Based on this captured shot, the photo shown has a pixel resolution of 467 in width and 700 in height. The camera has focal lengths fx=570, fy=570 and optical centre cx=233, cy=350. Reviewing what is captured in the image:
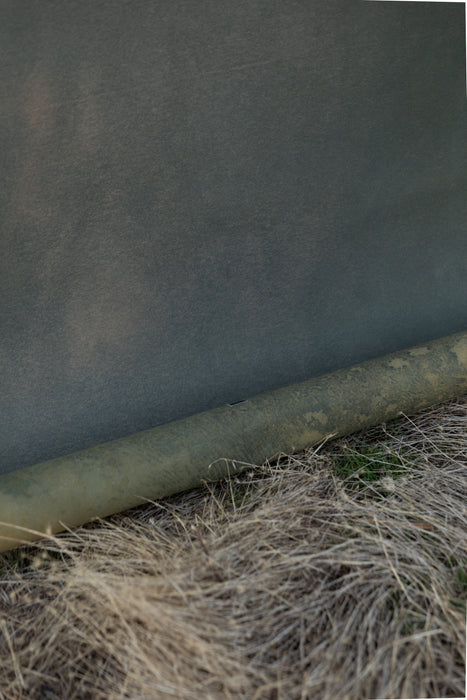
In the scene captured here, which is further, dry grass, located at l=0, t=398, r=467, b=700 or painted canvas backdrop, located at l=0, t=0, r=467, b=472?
painted canvas backdrop, located at l=0, t=0, r=467, b=472

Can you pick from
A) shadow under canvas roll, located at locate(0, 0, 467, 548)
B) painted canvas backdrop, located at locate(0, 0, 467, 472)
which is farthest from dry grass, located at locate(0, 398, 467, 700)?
painted canvas backdrop, located at locate(0, 0, 467, 472)

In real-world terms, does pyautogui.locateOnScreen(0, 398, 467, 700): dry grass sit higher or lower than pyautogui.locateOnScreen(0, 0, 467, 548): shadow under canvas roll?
lower

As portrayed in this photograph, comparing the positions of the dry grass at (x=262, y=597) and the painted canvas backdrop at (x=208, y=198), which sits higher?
the painted canvas backdrop at (x=208, y=198)

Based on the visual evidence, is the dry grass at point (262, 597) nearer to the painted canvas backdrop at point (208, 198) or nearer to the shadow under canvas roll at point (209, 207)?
the shadow under canvas roll at point (209, 207)

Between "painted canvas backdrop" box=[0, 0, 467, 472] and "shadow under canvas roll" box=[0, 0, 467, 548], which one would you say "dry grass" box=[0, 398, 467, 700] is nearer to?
"shadow under canvas roll" box=[0, 0, 467, 548]

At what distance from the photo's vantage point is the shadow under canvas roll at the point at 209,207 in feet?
5.63

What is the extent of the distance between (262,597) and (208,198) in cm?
123

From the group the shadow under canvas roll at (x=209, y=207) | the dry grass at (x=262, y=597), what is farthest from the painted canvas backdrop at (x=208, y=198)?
the dry grass at (x=262, y=597)

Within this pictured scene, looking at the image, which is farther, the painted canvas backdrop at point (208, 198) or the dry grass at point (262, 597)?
the painted canvas backdrop at point (208, 198)

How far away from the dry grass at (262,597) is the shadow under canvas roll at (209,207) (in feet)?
0.55

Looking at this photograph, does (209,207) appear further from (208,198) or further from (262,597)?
(262,597)

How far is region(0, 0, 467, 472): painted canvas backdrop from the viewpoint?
1.73 m

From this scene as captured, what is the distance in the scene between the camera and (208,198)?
6.17ft

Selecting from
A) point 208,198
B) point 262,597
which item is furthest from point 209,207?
point 262,597
